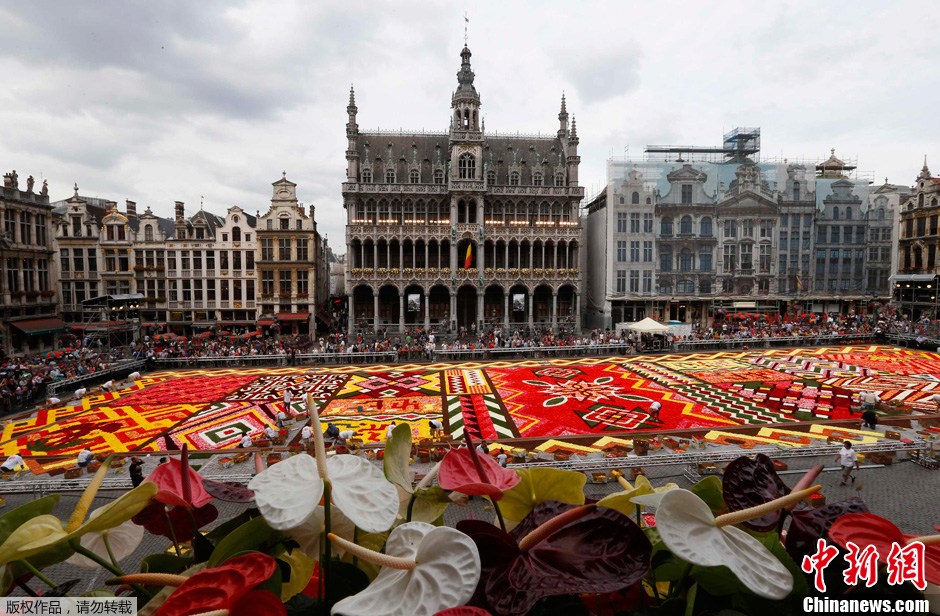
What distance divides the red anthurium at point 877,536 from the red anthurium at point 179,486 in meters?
2.06

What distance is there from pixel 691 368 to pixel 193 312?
4149 cm

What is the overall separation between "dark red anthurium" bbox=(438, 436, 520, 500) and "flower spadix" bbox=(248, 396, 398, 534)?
271mm

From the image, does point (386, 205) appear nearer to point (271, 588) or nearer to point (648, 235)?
point (648, 235)

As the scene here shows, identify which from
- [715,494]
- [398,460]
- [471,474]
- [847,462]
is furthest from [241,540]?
[847,462]

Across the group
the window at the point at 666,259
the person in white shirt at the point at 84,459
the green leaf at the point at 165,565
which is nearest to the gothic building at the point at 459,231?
the window at the point at 666,259

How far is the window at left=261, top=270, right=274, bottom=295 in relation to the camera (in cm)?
4300

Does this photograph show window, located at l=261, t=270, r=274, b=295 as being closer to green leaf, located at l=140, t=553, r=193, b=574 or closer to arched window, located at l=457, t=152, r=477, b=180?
arched window, located at l=457, t=152, r=477, b=180

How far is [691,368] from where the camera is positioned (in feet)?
89.0

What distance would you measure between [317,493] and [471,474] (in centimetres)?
67

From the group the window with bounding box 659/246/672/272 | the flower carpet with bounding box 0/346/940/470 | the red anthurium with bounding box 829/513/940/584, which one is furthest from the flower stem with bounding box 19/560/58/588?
the window with bounding box 659/246/672/272

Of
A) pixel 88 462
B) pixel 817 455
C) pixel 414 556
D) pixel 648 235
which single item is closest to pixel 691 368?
pixel 817 455

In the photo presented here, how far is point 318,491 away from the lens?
126cm

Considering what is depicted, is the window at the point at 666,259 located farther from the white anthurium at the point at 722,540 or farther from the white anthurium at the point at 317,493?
the white anthurium at the point at 317,493

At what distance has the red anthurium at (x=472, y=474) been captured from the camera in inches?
62.9
